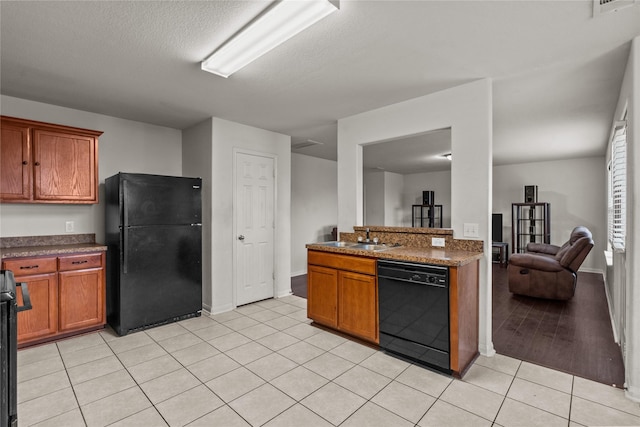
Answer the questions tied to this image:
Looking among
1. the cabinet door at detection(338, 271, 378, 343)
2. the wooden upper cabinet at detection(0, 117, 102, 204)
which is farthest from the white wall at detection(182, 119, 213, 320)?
the cabinet door at detection(338, 271, 378, 343)

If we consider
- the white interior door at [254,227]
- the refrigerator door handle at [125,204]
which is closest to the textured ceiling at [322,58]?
the white interior door at [254,227]

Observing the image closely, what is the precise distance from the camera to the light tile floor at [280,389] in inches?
74.7

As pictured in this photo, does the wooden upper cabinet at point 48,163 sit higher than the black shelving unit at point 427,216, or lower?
higher

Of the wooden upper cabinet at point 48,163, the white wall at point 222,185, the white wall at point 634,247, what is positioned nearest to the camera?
the white wall at point 634,247

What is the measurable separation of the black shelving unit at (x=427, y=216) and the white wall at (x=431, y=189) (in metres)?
0.20

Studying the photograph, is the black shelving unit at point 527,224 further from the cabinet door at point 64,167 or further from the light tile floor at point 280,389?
the cabinet door at point 64,167

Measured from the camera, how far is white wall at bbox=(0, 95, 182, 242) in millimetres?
3209

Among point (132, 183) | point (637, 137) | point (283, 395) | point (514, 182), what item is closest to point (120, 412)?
point (283, 395)

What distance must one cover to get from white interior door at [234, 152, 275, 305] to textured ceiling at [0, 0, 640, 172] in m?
0.79

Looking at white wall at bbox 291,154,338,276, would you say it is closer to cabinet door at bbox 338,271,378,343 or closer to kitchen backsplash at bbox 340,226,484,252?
kitchen backsplash at bbox 340,226,484,252

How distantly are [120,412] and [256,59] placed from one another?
2.57 meters

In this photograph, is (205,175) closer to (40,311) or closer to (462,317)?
(40,311)

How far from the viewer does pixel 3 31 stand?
2010mm

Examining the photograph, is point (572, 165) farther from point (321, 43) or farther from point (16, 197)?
point (16, 197)
